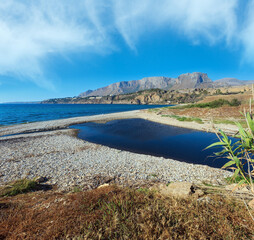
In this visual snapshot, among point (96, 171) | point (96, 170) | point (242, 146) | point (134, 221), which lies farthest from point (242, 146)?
point (96, 170)

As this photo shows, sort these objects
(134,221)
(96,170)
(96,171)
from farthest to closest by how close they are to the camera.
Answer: (96,170) < (96,171) < (134,221)

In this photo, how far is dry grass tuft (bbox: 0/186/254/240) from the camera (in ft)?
8.79

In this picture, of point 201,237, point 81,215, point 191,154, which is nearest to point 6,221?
point 81,215

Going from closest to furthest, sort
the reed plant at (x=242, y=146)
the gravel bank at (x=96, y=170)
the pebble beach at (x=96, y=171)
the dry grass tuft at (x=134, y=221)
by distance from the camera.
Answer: the dry grass tuft at (x=134, y=221)
the reed plant at (x=242, y=146)
the pebble beach at (x=96, y=171)
the gravel bank at (x=96, y=170)

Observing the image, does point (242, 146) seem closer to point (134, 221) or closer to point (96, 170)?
point (134, 221)

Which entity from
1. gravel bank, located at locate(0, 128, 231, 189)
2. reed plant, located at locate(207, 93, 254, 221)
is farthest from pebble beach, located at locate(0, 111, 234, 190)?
reed plant, located at locate(207, 93, 254, 221)

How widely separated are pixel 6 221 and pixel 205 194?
6258 mm

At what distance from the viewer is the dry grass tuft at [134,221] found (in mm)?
2680

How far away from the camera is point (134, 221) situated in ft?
9.81

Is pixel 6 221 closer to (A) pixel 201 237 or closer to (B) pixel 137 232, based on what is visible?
(B) pixel 137 232

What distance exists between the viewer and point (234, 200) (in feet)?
12.6

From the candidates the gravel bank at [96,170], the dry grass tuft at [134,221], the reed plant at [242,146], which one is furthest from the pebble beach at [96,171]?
the reed plant at [242,146]

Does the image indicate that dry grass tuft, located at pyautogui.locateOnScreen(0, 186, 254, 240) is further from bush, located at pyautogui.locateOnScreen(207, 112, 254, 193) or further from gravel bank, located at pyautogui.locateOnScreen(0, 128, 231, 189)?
gravel bank, located at pyautogui.locateOnScreen(0, 128, 231, 189)

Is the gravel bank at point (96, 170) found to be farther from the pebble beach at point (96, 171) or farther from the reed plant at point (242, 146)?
the reed plant at point (242, 146)
